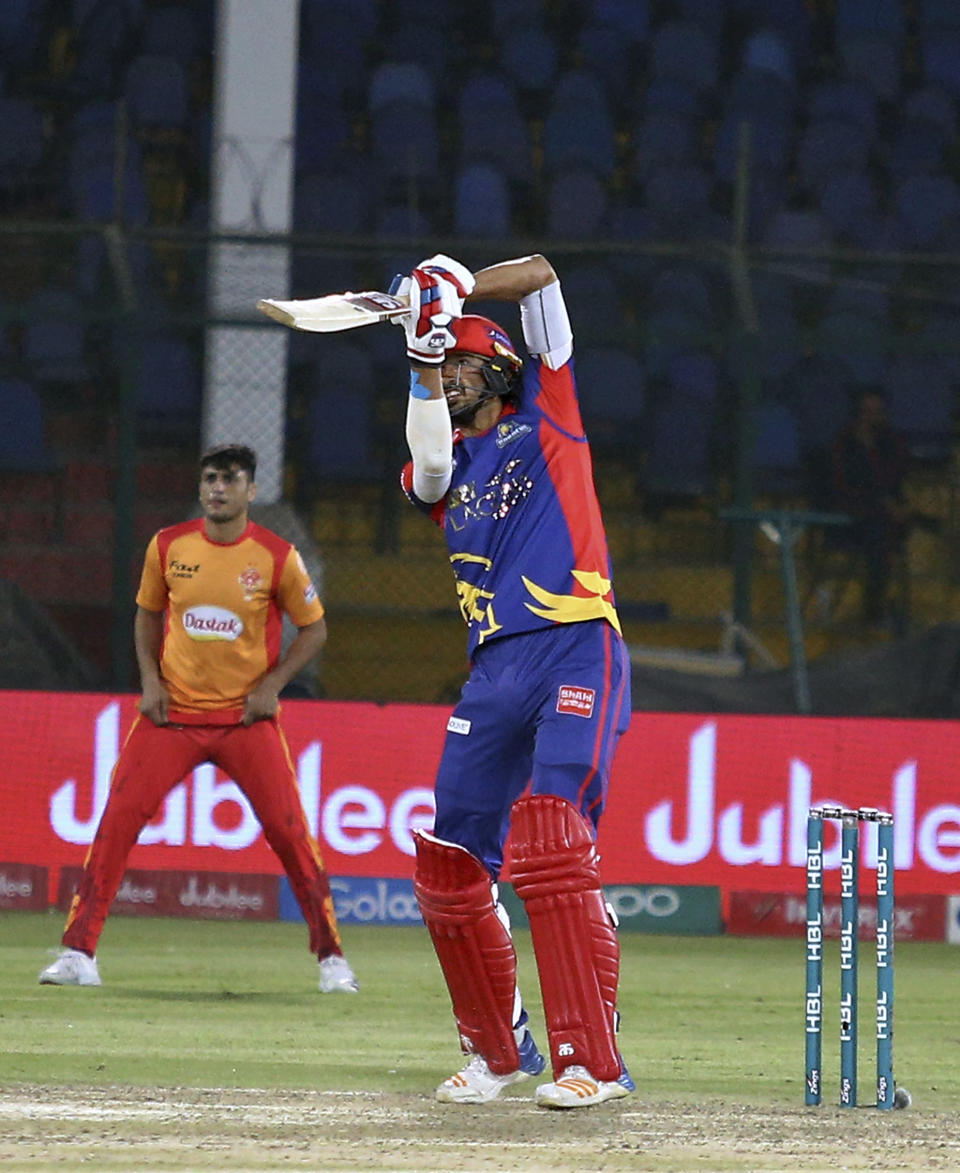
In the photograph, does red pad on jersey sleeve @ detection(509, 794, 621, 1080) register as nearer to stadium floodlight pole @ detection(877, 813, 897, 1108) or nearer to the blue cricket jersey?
the blue cricket jersey

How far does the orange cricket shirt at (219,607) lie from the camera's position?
8.09 m

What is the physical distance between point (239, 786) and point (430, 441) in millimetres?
3159

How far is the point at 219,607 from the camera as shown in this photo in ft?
26.8

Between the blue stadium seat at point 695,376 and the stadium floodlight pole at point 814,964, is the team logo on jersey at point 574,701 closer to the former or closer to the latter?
the stadium floodlight pole at point 814,964

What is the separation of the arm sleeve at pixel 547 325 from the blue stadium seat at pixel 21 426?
832 cm

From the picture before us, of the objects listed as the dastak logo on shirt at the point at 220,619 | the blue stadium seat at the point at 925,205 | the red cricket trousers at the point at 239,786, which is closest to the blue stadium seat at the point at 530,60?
the blue stadium seat at the point at 925,205

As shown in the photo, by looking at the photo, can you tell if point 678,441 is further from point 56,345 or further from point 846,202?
point 56,345

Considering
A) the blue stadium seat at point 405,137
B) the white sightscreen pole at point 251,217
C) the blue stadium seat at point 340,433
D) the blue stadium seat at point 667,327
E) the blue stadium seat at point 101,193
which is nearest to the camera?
the white sightscreen pole at point 251,217

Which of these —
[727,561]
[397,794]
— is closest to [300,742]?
[397,794]

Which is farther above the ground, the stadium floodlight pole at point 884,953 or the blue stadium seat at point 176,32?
the blue stadium seat at point 176,32

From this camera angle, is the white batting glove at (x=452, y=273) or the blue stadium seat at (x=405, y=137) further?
the blue stadium seat at (x=405, y=137)

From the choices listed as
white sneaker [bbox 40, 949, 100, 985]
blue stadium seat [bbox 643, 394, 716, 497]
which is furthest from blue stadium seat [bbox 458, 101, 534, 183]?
white sneaker [bbox 40, 949, 100, 985]

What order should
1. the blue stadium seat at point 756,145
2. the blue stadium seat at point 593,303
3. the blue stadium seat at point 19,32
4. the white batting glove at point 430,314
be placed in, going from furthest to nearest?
the blue stadium seat at point 19,32, the blue stadium seat at point 756,145, the blue stadium seat at point 593,303, the white batting glove at point 430,314

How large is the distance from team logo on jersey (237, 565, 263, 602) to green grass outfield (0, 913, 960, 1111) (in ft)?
4.98
